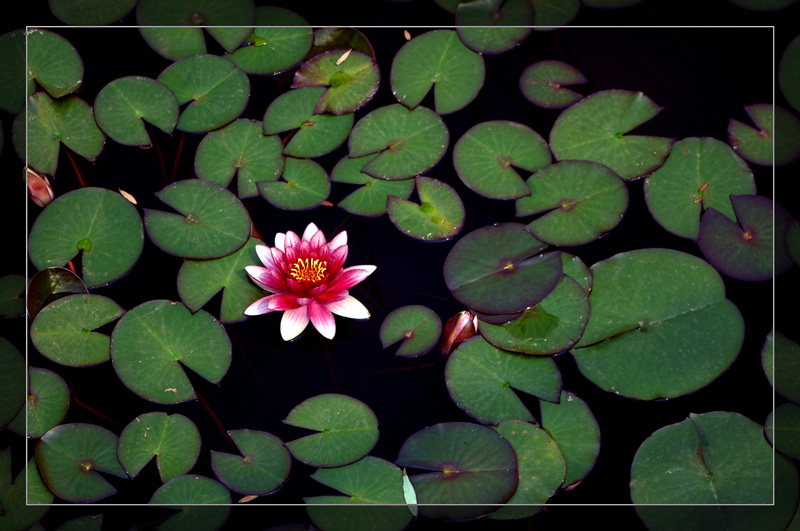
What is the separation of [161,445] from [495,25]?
83.1 inches

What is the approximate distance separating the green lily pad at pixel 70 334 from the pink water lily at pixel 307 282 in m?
0.61

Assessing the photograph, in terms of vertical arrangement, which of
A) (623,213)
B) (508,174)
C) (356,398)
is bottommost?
(356,398)

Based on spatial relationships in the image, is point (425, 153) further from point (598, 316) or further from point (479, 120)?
point (598, 316)

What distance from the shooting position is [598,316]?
190 centimetres

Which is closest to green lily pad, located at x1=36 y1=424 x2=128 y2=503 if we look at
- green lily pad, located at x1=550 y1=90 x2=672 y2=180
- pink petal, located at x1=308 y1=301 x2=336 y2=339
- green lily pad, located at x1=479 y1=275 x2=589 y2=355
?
pink petal, located at x1=308 y1=301 x2=336 y2=339

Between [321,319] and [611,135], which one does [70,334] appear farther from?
[611,135]

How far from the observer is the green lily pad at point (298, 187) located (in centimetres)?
205

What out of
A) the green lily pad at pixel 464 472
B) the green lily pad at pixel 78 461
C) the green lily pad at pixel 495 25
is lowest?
the green lily pad at pixel 464 472

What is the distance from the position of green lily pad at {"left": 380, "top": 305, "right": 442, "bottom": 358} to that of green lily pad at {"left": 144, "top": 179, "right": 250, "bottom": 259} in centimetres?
65

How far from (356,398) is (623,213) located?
1.25m

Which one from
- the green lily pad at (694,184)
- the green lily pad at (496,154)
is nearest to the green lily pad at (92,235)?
the green lily pad at (496,154)

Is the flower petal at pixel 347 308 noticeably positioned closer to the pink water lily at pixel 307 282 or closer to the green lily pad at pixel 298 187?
the pink water lily at pixel 307 282

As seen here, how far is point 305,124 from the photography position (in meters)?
2.11

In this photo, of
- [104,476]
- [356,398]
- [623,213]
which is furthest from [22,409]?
[623,213]
